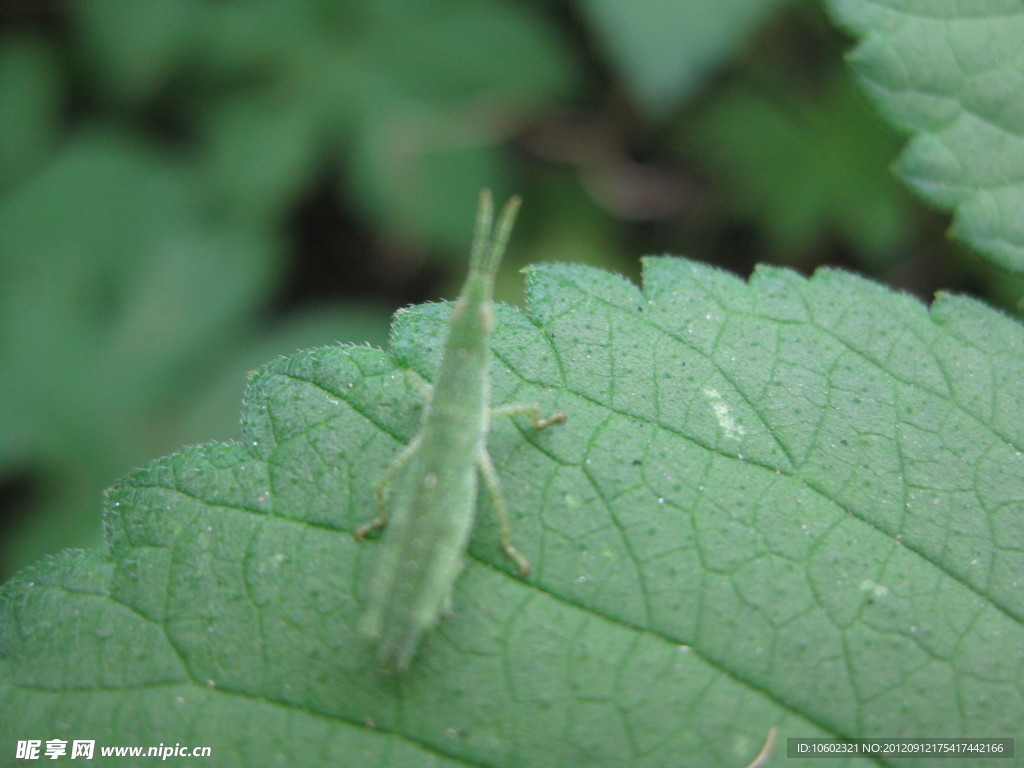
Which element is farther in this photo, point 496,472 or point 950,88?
point 950,88

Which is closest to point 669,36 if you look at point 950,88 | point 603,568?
point 950,88

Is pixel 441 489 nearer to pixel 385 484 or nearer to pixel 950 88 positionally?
pixel 385 484

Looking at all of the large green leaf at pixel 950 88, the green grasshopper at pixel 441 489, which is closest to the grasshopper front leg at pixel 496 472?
the green grasshopper at pixel 441 489

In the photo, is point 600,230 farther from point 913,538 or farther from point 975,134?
point 913,538

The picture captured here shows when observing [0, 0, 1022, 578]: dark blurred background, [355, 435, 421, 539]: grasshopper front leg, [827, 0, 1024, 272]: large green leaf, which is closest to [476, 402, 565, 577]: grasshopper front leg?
[355, 435, 421, 539]: grasshopper front leg

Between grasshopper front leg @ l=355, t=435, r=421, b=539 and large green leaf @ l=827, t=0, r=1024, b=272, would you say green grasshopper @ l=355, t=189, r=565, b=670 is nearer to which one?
grasshopper front leg @ l=355, t=435, r=421, b=539
